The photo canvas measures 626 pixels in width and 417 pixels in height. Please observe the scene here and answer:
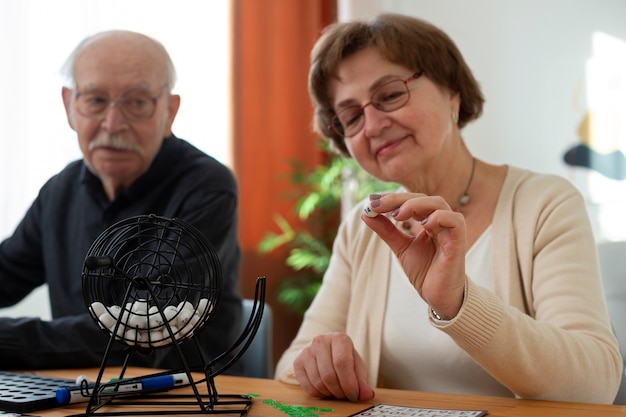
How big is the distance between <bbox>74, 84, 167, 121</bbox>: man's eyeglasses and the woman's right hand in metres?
0.73

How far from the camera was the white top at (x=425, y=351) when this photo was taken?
1.35 m

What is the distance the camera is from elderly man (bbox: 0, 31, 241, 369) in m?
1.59

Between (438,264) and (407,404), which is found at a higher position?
(438,264)

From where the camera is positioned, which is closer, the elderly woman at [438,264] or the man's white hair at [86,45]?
the elderly woman at [438,264]

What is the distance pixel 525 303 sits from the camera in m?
1.36

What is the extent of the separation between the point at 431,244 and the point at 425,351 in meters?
0.42

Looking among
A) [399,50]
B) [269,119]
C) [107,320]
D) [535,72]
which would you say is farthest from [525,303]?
[269,119]

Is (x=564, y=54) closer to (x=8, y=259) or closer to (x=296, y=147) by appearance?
(x=296, y=147)

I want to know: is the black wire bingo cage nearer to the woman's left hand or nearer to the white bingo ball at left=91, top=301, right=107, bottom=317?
the white bingo ball at left=91, top=301, right=107, bottom=317

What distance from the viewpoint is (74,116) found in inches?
66.2

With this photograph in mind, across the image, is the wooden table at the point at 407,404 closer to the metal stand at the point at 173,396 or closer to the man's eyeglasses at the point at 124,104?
the metal stand at the point at 173,396

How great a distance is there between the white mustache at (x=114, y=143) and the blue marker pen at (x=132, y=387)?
688 mm

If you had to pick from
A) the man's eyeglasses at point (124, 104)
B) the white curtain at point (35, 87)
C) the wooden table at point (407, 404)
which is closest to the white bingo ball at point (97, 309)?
the wooden table at point (407, 404)

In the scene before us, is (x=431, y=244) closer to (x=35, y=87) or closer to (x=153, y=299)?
(x=153, y=299)
